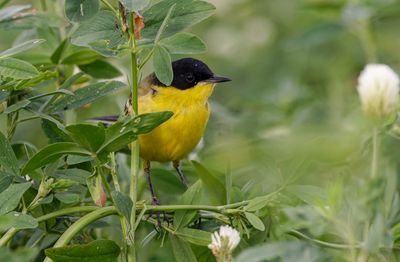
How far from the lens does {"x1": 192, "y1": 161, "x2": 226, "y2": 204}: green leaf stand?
10.8 feet

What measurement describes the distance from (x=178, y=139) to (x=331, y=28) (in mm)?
1736

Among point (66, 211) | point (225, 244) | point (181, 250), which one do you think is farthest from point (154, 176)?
point (225, 244)

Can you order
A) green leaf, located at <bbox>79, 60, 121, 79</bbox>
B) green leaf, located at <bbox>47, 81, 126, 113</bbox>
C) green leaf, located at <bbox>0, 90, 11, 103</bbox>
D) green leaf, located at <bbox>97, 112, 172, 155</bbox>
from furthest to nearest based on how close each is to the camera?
green leaf, located at <bbox>79, 60, 121, 79</bbox> < green leaf, located at <bbox>47, 81, 126, 113</bbox> < green leaf, located at <bbox>0, 90, 11, 103</bbox> < green leaf, located at <bbox>97, 112, 172, 155</bbox>

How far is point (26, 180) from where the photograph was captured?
296 cm

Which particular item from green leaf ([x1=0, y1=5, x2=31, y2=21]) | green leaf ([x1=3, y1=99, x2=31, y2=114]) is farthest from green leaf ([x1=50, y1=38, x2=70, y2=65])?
green leaf ([x1=3, y1=99, x2=31, y2=114])

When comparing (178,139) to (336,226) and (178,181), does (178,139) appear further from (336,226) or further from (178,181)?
(336,226)

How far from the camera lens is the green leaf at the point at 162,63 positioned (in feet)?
9.68

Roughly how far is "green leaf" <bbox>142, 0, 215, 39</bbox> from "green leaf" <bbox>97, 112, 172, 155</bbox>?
1.12 feet

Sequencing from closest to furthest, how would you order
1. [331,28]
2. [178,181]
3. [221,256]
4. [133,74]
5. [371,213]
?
1. [371,213]
2. [221,256]
3. [133,74]
4. [178,181]
5. [331,28]

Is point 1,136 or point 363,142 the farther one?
point 1,136

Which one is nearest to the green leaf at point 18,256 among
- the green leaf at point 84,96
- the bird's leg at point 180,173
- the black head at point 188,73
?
the green leaf at point 84,96

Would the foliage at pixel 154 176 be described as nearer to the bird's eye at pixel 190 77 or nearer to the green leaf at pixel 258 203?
the green leaf at pixel 258 203

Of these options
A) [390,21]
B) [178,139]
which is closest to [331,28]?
[390,21]

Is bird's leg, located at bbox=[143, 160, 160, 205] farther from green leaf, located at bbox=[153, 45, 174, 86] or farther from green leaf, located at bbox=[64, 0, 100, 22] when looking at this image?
green leaf, located at bbox=[64, 0, 100, 22]
